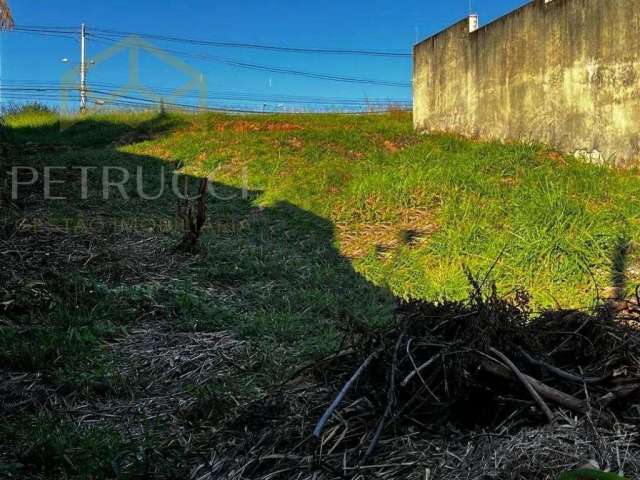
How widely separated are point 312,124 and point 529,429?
1165 centimetres

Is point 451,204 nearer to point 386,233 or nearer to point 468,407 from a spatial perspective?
point 386,233

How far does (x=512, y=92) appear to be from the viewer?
8906 mm

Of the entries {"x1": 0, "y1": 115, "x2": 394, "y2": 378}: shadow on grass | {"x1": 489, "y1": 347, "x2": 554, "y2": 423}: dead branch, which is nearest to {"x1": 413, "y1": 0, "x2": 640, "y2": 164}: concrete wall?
{"x1": 0, "y1": 115, "x2": 394, "y2": 378}: shadow on grass

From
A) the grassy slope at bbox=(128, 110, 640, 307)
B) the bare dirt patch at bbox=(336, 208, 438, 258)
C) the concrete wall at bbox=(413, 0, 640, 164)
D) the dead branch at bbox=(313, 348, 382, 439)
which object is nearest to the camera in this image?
the dead branch at bbox=(313, 348, 382, 439)

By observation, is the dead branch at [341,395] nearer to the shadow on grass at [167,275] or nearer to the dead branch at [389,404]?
the dead branch at [389,404]

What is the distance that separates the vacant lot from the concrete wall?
0.52 metres

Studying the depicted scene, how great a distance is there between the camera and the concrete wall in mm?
6988

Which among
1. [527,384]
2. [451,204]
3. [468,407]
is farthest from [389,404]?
[451,204]

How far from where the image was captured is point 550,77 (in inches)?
320

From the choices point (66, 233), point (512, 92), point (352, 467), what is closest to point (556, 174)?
point (512, 92)

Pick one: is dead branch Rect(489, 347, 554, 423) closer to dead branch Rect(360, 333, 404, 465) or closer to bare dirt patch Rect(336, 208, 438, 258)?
dead branch Rect(360, 333, 404, 465)

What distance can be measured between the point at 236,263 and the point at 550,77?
5.53 m

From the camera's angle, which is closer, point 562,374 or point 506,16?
point 562,374

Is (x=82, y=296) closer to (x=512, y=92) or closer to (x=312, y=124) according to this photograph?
(x=512, y=92)
